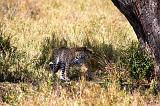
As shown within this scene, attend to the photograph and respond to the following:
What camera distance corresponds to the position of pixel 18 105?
7012 millimetres

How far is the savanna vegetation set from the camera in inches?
286

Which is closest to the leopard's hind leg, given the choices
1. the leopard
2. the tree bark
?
the leopard

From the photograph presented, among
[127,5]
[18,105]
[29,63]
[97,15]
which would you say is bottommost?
[18,105]

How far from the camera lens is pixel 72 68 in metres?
10.1

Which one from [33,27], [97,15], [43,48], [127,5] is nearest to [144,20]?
[127,5]

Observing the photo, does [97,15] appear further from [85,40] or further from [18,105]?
[18,105]

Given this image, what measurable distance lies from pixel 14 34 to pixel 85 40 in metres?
1.72

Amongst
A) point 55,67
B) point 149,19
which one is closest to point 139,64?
point 149,19

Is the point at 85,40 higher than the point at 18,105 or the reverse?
higher

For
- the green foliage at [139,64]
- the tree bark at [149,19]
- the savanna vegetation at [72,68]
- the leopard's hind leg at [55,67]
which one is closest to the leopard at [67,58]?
the leopard's hind leg at [55,67]

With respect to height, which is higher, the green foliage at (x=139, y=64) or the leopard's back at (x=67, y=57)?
the leopard's back at (x=67, y=57)

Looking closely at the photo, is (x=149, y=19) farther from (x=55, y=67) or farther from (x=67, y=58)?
(x=55, y=67)

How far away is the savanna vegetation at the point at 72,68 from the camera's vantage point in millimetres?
7254

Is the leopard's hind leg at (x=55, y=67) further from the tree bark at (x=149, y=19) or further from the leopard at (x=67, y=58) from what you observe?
the tree bark at (x=149, y=19)
